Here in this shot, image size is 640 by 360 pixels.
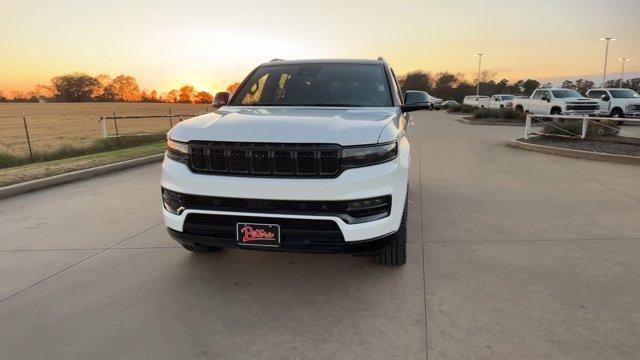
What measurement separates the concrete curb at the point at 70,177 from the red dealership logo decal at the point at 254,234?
18.2ft

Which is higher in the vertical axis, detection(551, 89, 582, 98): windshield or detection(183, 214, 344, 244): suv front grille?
detection(551, 89, 582, 98): windshield

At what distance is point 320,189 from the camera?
2.97 m

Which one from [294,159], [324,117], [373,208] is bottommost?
[373,208]

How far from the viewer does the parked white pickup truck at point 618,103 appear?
2167 cm

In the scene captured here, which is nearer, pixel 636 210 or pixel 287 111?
pixel 287 111

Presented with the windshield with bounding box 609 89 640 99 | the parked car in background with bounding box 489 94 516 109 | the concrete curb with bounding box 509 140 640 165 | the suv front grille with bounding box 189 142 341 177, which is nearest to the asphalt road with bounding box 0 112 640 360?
the suv front grille with bounding box 189 142 341 177

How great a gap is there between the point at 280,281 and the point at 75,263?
1987 millimetres

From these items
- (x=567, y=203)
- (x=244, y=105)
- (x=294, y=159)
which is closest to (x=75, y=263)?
(x=244, y=105)

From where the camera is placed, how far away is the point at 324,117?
11.5 ft

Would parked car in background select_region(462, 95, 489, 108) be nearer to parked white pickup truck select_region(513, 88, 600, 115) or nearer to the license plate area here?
parked white pickup truck select_region(513, 88, 600, 115)

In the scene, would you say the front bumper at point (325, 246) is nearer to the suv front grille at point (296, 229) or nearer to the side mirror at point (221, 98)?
the suv front grille at point (296, 229)

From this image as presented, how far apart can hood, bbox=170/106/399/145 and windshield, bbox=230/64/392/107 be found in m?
0.62

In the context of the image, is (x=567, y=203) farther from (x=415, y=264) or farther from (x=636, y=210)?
(x=415, y=264)

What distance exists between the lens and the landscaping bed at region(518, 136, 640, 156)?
10.2 meters
